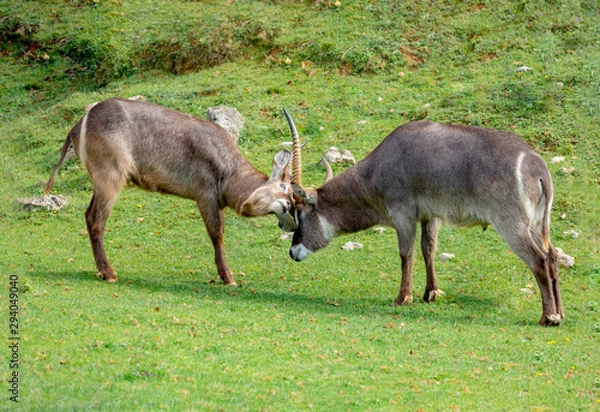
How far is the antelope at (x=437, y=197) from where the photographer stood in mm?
9023

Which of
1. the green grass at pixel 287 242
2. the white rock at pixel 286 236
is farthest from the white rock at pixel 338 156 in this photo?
the white rock at pixel 286 236

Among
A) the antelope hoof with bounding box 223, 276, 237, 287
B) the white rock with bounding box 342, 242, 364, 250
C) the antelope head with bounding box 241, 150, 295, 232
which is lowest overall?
the white rock with bounding box 342, 242, 364, 250

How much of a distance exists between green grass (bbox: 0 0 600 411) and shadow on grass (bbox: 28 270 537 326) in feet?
0.15

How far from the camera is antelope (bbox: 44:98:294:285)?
410 inches

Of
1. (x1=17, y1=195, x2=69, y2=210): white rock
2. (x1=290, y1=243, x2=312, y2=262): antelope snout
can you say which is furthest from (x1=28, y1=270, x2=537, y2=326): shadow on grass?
(x1=17, y1=195, x2=69, y2=210): white rock

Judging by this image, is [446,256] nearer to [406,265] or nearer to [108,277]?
[406,265]

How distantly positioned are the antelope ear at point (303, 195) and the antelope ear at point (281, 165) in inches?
14.7

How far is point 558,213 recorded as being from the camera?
1224 centimetres

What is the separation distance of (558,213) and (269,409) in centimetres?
743

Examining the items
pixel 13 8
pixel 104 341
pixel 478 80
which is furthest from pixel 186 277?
pixel 13 8

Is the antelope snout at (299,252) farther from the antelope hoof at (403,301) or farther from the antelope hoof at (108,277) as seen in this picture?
the antelope hoof at (108,277)

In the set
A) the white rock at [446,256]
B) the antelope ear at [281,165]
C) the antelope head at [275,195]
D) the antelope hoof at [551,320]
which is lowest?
the white rock at [446,256]

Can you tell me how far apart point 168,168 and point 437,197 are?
11.3ft

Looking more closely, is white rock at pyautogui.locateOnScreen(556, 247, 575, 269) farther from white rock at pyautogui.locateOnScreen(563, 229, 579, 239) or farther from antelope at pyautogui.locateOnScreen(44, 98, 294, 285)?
antelope at pyautogui.locateOnScreen(44, 98, 294, 285)
